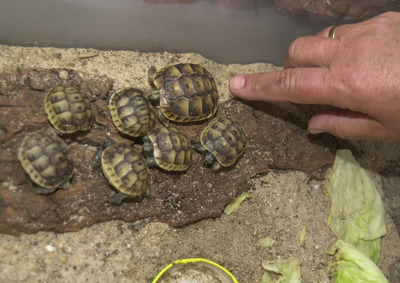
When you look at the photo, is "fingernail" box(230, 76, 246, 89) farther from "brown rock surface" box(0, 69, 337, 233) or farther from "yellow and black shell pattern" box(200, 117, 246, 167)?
"yellow and black shell pattern" box(200, 117, 246, 167)

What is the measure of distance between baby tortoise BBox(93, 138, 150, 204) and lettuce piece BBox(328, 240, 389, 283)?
6.90 feet

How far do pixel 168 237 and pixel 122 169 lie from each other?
81cm

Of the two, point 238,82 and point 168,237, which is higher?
point 238,82

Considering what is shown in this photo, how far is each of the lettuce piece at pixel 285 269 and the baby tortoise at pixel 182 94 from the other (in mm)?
1559

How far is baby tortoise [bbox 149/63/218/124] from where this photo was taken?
3336 mm

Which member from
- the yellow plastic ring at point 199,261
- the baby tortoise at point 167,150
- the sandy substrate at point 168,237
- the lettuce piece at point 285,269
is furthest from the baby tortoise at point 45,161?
the lettuce piece at point 285,269

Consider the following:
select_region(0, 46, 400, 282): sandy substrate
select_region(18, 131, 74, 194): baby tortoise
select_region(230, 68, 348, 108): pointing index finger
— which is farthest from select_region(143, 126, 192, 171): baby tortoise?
select_region(230, 68, 348, 108): pointing index finger

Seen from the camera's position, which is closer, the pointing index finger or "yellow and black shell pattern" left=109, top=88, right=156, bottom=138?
the pointing index finger

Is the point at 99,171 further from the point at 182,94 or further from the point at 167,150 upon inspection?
the point at 182,94

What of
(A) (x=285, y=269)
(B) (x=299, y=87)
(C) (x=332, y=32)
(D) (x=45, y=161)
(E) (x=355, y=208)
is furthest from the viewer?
(E) (x=355, y=208)

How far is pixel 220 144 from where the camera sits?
3.29m

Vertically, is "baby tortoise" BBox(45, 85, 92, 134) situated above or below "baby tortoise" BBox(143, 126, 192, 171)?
above

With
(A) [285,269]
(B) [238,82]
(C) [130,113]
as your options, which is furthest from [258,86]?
(A) [285,269]

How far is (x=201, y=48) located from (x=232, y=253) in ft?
7.27
